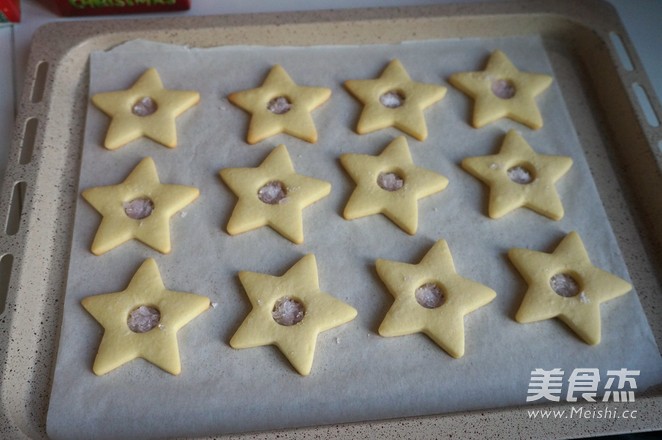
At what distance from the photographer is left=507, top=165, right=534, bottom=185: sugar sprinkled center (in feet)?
4.05

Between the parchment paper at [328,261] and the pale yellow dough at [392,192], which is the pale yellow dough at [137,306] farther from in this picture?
the pale yellow dough at [392,192]

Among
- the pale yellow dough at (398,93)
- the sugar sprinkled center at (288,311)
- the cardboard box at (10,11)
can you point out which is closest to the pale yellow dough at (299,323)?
the sugar sprinkled center at (288,311)

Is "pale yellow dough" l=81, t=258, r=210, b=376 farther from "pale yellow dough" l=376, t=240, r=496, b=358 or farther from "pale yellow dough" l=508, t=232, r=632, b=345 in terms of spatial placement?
"pale yellow dough" l=508, t=232, r=632, b=345

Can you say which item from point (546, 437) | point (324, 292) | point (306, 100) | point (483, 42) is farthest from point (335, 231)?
point (483, 42)

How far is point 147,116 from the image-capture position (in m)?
1.27

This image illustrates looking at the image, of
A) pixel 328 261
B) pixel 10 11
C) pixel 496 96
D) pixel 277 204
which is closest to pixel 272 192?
pixel 277 204

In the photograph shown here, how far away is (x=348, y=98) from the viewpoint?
1336 mm

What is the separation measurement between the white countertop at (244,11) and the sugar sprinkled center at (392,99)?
304mm

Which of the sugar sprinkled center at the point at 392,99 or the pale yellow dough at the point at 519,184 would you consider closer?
the pale yellow dough at the point at 519,184

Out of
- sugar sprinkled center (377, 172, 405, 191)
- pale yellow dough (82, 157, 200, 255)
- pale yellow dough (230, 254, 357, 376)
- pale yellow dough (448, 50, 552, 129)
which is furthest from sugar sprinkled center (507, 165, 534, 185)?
pale yellow dough (82, 157, 200, 255)

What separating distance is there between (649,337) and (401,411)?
0.45m

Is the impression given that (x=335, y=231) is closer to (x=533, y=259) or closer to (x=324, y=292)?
(x=324, y=292)

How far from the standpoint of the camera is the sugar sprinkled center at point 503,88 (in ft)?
4.44

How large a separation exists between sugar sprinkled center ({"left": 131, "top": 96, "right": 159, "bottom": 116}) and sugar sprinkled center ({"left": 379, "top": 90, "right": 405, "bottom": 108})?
1.57ft
